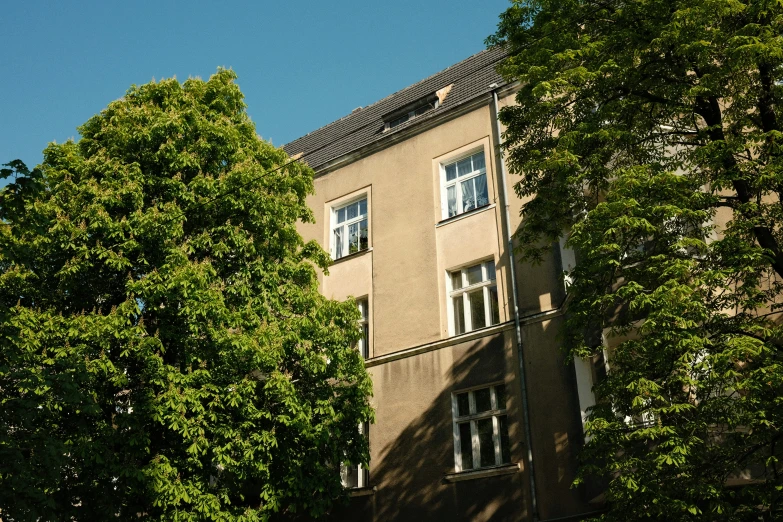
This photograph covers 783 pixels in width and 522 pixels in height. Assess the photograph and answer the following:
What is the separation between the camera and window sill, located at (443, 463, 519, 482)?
14750 mm

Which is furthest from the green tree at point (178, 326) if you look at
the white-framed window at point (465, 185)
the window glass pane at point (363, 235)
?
the white-framed window at point (465, 185)

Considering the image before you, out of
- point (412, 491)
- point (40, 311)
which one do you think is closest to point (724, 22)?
point (412, 491)

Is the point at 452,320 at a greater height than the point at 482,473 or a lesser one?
greater

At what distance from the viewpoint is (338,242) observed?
2073 centimetres

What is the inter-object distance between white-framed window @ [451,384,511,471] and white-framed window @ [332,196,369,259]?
5.35 m

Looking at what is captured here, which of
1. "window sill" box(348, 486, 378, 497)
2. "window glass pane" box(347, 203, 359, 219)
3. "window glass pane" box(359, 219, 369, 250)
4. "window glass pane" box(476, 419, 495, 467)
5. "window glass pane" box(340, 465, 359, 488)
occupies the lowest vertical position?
"window sill" box(348, 486, 378, 497)

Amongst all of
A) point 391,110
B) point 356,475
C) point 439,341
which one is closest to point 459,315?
point 439,341

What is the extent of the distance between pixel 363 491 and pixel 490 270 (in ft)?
17.9

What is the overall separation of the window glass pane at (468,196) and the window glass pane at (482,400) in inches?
174

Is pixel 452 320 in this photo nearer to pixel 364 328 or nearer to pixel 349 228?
pixel 364 328

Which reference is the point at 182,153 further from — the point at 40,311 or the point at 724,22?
the point at 724,22

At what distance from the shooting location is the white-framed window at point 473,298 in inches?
671

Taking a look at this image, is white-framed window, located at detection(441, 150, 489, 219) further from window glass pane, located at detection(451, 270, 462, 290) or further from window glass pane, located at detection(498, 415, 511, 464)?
window glass pane, located at detection(498, 415, 511, 464)

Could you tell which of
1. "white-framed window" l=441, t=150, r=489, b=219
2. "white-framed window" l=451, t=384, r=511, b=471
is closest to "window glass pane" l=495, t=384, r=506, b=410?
"white-framed window" l=451, t=384, r=511, b=471
